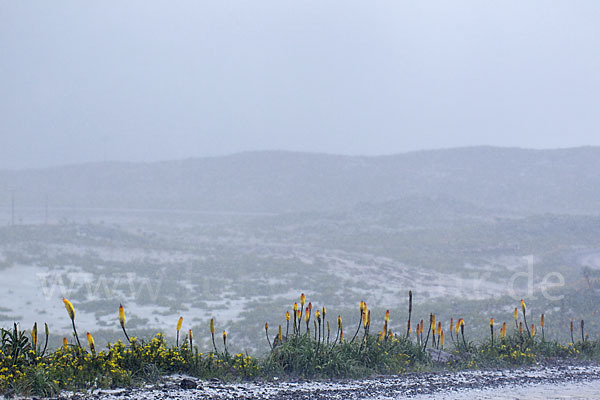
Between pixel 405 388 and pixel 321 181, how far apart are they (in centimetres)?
7049

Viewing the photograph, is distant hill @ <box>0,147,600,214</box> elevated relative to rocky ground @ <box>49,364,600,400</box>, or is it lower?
elevated

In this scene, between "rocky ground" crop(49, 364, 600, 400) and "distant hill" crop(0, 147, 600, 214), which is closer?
"rocky ground" crop(49, 364, 600, 400)

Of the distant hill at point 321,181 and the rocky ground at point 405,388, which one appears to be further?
the distant hill at point 321,181

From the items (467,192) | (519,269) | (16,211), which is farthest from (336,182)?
(519,269)

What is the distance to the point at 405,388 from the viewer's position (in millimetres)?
6316

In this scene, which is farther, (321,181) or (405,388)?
(321,181)

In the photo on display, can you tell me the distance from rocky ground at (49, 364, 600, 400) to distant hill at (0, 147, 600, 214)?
55.6 meters

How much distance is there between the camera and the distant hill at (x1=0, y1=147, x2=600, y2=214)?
6725cm

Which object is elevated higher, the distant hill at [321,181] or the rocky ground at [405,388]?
the distant hill at [321,181]

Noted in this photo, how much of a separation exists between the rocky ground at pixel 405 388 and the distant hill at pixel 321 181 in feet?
183

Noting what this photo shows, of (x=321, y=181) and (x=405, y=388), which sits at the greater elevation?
(x=321, y=181)

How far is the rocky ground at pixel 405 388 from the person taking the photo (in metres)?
5.63

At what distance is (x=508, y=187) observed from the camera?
7012 cm

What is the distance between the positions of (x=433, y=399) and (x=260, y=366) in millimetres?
2159
